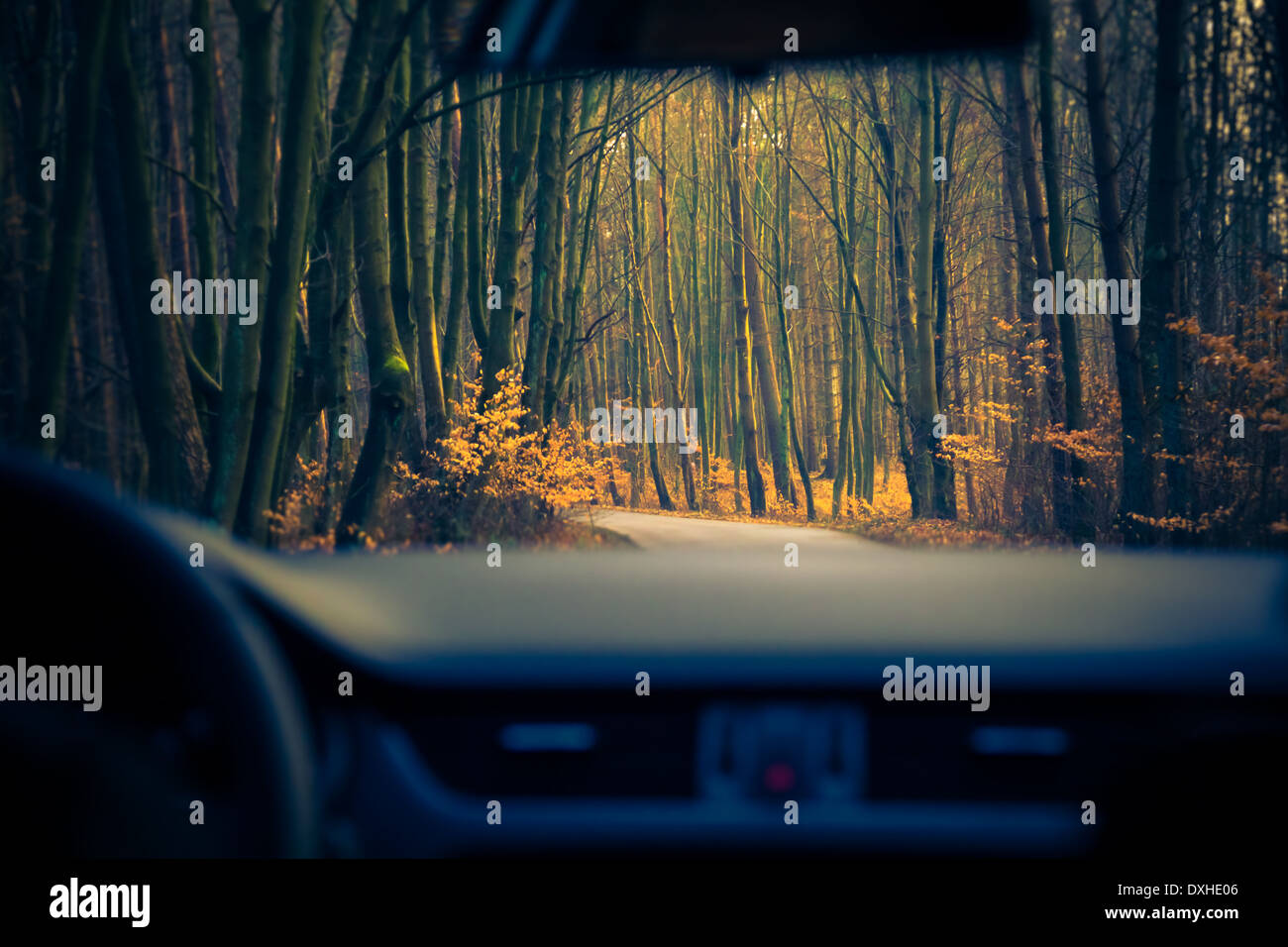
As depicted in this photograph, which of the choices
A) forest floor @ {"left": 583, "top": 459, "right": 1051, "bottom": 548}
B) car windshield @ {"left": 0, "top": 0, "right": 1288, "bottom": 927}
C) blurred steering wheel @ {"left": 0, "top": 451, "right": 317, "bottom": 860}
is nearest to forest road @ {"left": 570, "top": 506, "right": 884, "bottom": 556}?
car windshield @ {"left": 0, "top": 0, "right": 1288, "bottom": 927}

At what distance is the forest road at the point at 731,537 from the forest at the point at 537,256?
1.11 meters

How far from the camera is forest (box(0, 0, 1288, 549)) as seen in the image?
179 inches

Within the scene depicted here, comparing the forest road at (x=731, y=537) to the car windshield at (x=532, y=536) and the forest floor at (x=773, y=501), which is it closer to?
the car windshield at (x=532, y=536)

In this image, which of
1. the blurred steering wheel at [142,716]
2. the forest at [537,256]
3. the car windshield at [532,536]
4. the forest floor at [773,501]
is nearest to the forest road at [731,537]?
the car windshield at [532,536]

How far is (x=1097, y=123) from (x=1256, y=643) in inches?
382

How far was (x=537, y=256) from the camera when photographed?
13430 mm

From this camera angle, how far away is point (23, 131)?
4.43m

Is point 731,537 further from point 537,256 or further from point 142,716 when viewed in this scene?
point 537,256

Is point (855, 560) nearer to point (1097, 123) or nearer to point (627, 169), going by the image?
point (1097, 123)

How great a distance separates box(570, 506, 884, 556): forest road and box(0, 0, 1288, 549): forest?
1.11m

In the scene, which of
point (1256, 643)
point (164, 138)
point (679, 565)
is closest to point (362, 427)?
point (164, 138)

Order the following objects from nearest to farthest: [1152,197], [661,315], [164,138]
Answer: [164,138] < [1152,197] < [661,315]

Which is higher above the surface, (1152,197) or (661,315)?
(661,315)

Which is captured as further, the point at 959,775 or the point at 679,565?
the point at 679,565
